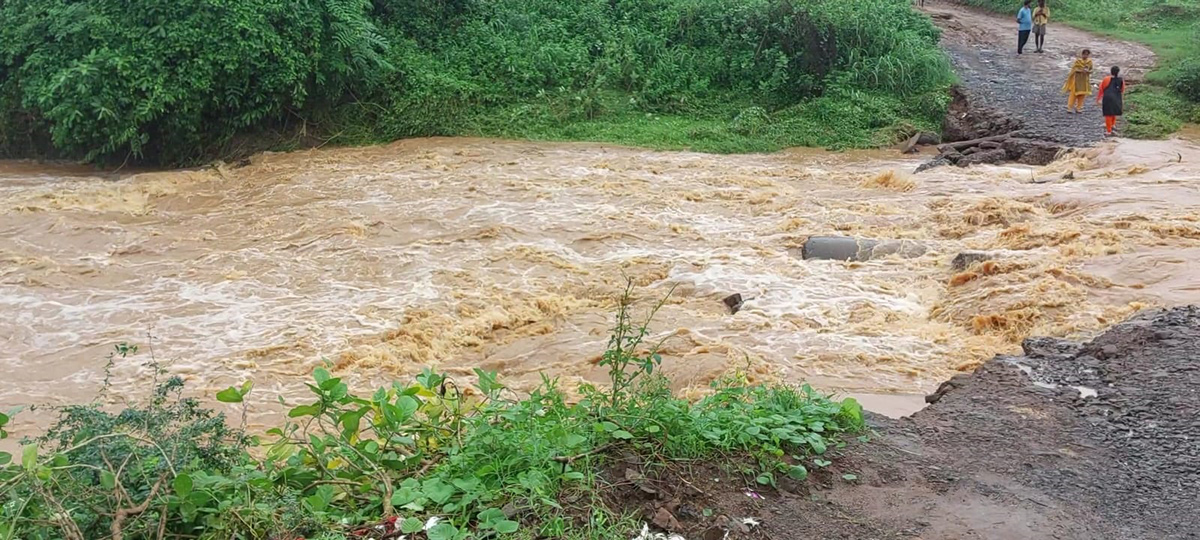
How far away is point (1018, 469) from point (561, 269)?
5686mm

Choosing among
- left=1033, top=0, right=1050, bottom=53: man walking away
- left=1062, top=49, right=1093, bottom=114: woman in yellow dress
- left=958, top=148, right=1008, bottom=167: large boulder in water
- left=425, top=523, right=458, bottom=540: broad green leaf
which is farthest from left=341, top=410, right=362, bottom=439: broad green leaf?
left=1033, top=0, right=1050, bottom=53: man walking away

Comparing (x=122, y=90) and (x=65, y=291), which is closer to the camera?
(x=65, y=291)

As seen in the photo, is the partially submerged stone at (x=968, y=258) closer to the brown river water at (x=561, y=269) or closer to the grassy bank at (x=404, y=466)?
the brown river water at (x=561, y=269)

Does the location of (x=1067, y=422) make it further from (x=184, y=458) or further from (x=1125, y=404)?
(x=184, y=458)

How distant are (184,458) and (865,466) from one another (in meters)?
2.70

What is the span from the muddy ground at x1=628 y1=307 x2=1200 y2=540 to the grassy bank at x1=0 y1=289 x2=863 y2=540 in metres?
0.18

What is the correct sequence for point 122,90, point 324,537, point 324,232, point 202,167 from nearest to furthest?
point 324,537 < point 324,232 < point 122,90 < point 202,167

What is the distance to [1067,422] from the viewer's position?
5105 millimetres

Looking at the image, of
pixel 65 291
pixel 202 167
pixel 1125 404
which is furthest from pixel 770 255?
pixel 202 167

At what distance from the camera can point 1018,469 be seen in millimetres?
4418

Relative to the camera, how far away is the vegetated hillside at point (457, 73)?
45.6 feet

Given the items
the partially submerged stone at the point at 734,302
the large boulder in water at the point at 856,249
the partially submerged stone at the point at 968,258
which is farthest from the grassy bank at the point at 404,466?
the large boulder in water at the point at 856,249

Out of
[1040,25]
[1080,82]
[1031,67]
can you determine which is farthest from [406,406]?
[1040,25]

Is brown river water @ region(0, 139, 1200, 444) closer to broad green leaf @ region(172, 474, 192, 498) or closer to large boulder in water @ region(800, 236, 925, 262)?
large boulder in water @ region(800, 236, 925, 262)
